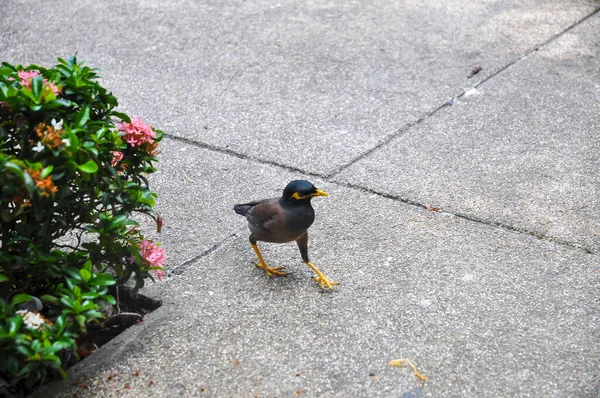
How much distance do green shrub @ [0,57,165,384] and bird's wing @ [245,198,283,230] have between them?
2.32ft

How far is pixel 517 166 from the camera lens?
5352mm

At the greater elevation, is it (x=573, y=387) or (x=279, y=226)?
(x=279, y=226)

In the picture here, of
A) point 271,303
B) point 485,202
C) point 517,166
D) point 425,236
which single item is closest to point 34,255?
point 271,303

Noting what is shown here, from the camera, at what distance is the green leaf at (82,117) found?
10.4ft

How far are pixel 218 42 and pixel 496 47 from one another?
2.72 metres

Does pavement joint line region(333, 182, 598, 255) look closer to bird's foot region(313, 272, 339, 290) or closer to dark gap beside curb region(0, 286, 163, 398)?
bird's foot region(313, 272, 339, 290)

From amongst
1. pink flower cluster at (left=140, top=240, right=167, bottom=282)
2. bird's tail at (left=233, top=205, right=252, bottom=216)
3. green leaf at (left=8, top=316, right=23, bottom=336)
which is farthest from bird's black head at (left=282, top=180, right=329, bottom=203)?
green leaf at (left=8, top=316, right=23, bottom=336)

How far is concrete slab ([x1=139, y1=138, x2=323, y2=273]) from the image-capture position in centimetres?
455

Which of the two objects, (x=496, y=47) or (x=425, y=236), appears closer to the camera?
(x=425, y=236)

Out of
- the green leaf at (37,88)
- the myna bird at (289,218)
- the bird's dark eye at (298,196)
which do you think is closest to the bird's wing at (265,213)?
the myna bird at (289,218)

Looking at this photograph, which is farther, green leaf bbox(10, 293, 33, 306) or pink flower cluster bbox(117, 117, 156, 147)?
pink flower cluster bbox(117, 117, 156, 147)

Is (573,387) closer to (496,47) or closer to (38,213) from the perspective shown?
(38,213)

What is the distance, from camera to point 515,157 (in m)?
5.47

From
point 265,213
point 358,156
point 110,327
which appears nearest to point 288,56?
point 358,156
